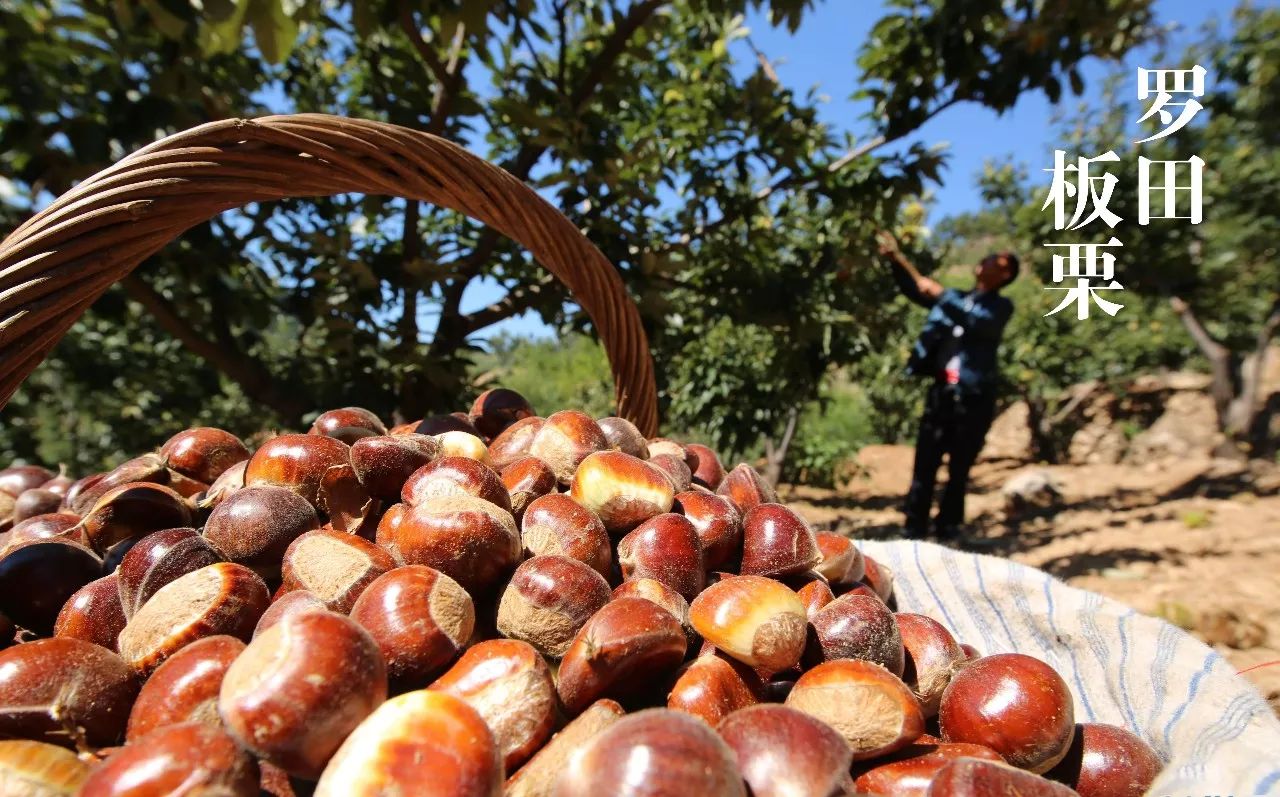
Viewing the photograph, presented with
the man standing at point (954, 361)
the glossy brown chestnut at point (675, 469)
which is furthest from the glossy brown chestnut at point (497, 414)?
the man standing at point (954, 361)

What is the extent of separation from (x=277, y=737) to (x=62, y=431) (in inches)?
326

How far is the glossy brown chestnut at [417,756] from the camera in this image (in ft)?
2.42

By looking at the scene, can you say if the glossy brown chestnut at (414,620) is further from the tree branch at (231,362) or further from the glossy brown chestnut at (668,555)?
the tree branch at (231,362)

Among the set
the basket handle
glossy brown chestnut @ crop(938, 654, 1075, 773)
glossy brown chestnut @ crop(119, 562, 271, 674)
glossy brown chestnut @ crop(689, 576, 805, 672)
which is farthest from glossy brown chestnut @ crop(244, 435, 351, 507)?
glossy brown chestnut @ crop(938, 654, 1075, 773)

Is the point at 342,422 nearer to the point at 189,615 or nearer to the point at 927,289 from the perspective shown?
the point at 189,615

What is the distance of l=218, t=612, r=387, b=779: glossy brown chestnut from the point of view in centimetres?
79

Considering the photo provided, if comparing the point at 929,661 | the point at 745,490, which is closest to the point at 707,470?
the point at 745,490

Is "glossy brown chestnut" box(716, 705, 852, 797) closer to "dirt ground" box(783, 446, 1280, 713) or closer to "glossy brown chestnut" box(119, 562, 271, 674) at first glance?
"glossy brown chestnut" box(119, 562, 271, 674)

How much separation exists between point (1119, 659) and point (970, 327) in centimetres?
366

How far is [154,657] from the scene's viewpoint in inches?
39.6

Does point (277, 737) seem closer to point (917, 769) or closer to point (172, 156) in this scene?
point (917, 769)

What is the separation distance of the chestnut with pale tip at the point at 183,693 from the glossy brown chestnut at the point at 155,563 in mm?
222

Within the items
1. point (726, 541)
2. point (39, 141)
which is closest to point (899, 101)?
point (726, 541)

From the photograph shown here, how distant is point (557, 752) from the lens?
2.97 ft
